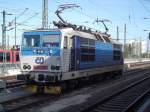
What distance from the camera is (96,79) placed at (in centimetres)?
2488

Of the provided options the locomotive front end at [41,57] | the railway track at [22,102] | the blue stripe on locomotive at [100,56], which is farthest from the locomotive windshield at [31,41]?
the railway track at [22,102]

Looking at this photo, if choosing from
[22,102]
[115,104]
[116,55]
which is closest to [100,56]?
[116,55]

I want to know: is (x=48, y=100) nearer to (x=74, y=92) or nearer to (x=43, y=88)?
(x=43, y=88)

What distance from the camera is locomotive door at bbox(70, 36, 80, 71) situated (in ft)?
60.5

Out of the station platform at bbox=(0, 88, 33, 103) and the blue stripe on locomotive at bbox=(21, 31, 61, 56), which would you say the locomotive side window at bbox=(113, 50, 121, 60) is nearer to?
the station platform at bbox=(0, 88, 33, 103)

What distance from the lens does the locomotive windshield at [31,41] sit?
18206 mm

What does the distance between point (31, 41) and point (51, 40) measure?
119cm

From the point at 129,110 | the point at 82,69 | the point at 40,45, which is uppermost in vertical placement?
the point at 40,45

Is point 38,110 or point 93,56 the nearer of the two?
point 38,110

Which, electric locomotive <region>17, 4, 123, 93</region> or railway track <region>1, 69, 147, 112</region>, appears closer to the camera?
railway track <region>1, 69, 147, 112</region>

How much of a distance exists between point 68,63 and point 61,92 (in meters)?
1.53

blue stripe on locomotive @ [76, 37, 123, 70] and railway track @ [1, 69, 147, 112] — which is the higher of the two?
blue stripe on locomotive @ [76, 37, 123, 70]

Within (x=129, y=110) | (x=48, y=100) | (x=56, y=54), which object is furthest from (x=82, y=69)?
(x=129, y=110)

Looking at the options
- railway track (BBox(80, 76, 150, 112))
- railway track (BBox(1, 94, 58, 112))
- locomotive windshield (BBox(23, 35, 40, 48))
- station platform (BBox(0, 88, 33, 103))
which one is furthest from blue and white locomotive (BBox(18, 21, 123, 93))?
railway track (BBox(80, 76, 150, 112))
